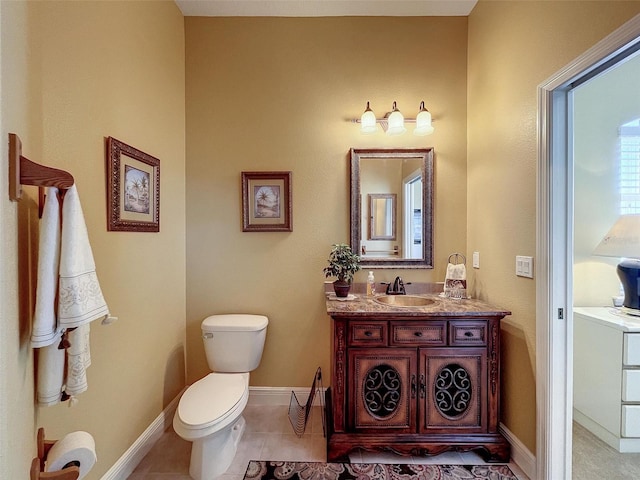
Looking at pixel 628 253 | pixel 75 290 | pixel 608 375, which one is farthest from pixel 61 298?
pixel 628 253

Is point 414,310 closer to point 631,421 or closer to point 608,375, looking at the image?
point 608,375

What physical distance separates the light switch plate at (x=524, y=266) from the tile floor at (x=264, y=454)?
1.13 metres

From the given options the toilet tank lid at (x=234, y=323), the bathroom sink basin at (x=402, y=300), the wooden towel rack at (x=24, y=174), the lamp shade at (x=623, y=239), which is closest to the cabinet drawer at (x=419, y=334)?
the bathroom sink basin at (x=402, y=300)

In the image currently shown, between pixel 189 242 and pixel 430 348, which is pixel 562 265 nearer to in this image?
pixel 430 348

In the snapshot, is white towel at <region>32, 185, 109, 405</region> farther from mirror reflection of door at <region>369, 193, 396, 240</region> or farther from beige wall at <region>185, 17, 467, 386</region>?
mirror reflection of door at <region>369, 193, 396, 240</region>

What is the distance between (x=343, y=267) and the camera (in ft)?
6.94

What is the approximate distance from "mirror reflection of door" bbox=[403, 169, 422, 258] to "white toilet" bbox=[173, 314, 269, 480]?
4.18 ft

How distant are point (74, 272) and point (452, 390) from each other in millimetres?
1975

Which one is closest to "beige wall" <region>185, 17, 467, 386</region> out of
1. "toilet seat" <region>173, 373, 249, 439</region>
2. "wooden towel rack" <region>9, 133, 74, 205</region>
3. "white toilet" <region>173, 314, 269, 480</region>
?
"white toilet" <region>173, 314, 269, 480</region>

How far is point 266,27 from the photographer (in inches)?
90.0

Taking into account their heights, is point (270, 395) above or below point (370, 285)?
below

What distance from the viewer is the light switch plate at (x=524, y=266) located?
1.61 m

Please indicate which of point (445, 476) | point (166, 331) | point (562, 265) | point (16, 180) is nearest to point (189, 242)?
point (166, 331)

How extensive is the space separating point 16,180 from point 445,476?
232 cm
